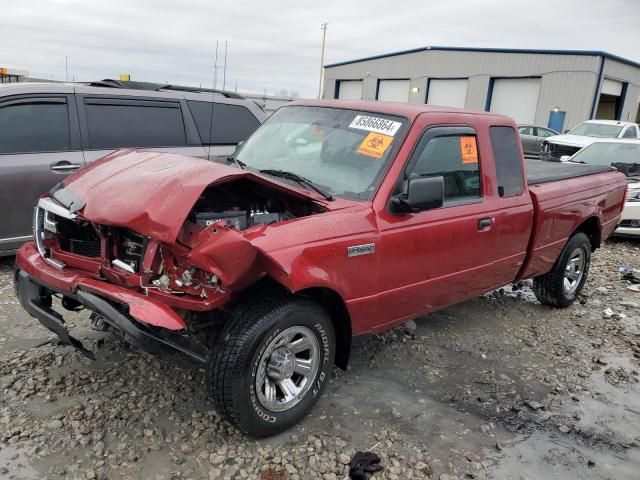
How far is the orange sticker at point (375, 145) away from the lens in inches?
137

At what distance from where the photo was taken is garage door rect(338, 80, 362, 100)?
39516 millimetres

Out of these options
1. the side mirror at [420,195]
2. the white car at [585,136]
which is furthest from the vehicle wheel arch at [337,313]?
the white car at [585,136]

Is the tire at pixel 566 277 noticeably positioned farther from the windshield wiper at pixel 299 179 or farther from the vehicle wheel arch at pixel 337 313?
the windshield wiper at pixel 299 179

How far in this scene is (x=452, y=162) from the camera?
3820mm

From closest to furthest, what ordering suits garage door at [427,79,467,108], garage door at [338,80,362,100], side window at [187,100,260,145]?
side window at [187,100,260,145], garage door at [427,79,467,108], garage door at [338,80,362,100]

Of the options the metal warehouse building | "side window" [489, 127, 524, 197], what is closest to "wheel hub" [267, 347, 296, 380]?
"side window" [489, 127, 524, 197]

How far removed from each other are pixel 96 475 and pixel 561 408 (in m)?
2.94

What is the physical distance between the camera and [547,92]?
92.4 feet

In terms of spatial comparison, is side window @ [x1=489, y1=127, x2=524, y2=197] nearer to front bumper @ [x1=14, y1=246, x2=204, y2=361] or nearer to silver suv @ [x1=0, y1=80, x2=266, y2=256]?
front bumper @ [x1=14, y1=246, x2=204, y2=361]

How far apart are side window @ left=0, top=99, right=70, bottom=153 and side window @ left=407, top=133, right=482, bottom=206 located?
3.74 meters

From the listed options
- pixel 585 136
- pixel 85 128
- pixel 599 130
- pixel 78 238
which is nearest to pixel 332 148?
pixel 78 238

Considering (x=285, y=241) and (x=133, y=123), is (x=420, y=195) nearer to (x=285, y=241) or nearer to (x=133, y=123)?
(x=285, y=241)

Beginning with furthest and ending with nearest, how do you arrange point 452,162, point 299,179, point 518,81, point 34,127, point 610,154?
point 518,81 < point 610,154 < point 34,127 < point 452,162 < point 299,179

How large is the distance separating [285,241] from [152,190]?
2.43 ft
